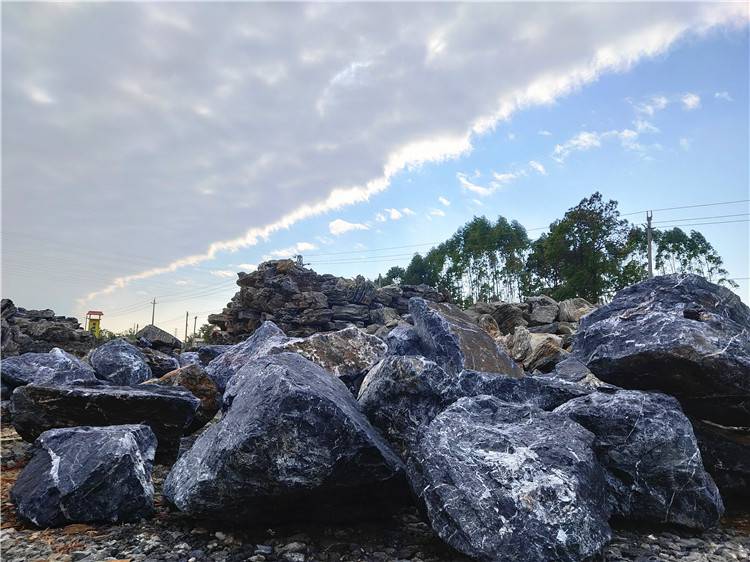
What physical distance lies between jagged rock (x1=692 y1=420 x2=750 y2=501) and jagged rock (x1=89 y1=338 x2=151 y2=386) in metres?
7.50

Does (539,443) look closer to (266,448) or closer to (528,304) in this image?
(266,448)

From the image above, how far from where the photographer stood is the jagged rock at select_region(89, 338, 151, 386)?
26.8 ft

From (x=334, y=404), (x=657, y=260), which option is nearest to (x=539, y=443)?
(x=334, y=404)

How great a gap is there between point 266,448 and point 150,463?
167cm

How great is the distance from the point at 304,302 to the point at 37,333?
11692mm

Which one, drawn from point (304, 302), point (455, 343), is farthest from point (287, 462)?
point (304, 302)

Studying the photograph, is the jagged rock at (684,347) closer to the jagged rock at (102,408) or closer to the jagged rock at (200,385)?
the jagged rock at (102,408)

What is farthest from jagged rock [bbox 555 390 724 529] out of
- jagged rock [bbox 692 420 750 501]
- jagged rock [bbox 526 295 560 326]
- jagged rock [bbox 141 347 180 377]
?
jagged rock [bbox 526 295 560 326]

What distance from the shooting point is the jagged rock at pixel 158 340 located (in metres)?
18.6

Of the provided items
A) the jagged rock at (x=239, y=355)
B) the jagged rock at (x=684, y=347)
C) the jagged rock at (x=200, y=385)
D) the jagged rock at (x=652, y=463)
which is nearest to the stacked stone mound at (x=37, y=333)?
the jagged rock at (x=239, y=355)

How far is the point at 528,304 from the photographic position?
23.1 meters

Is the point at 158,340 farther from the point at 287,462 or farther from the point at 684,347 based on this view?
the point at 684,347

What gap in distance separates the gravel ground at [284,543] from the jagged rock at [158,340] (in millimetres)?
15479

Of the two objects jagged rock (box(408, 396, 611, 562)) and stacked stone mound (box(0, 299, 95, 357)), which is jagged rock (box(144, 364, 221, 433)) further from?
stacked stone mound (box(0, 299, 95, 357))
